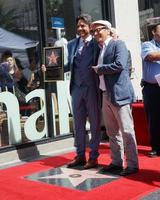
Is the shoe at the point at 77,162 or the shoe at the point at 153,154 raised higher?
the shoe at the point at 77,162

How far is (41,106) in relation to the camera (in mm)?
7527

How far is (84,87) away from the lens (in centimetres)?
607

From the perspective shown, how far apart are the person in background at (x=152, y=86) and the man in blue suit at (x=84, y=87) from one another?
90 centimetres

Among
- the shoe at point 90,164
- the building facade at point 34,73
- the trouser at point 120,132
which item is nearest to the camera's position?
the trouser at point 120,132

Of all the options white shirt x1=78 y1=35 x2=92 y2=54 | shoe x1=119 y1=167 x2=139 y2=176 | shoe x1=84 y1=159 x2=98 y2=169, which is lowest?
→ shoe x1=119 y1=167 x2=139 y2=176

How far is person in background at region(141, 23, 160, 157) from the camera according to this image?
21.3ft

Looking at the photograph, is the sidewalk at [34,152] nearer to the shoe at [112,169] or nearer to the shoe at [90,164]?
the shoe at [90,164]

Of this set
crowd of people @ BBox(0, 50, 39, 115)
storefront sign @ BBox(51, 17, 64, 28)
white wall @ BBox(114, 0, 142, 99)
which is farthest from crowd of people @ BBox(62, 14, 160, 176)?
white wall @ BBox(114, 0, 142, 99)

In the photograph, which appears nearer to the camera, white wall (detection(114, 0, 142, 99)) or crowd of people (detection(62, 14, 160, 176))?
crowd of people (detection(62, 14, 160, 176))

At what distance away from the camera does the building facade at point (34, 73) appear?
7.07 meters

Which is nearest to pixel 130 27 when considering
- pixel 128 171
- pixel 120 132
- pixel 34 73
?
pixel 34 73

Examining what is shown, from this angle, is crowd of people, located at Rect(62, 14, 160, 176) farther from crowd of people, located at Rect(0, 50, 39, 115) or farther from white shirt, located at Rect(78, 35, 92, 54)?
crowd of people, located at Rect(0, 50, 39, 115)

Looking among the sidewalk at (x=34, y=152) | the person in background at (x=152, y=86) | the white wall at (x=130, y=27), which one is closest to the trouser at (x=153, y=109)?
the person in background at (x=152, y=86)

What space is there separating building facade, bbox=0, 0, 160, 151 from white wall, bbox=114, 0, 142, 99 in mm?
812
